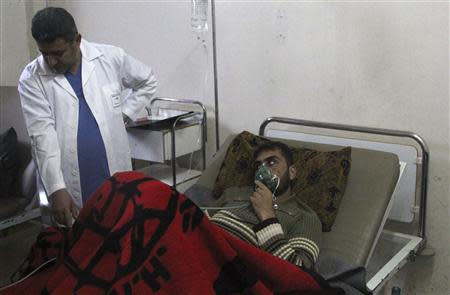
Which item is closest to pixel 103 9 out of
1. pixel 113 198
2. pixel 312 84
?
pixel 312 84

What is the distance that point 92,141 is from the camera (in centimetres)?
217

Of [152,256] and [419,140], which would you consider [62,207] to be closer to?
[152,256]

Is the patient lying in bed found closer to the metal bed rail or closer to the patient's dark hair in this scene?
the patient's dark hair

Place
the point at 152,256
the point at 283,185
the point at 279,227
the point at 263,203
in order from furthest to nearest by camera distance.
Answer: the point at 283,185 → the point at 263,203 → the point at 279,227 → the point at 152,256

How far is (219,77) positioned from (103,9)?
3.21 feet

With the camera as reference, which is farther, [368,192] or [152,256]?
[368,192]

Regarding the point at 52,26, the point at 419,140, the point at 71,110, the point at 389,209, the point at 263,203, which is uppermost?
the point at 52,26

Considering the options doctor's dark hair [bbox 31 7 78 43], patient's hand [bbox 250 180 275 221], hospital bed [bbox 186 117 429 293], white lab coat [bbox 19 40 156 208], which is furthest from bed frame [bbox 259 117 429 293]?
doctor's dark hair [bbox 31 7 78 43]

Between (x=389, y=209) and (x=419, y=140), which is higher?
(x=419, y=140)

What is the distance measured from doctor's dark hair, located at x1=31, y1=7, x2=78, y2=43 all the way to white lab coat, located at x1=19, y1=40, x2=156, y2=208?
19 centimetres

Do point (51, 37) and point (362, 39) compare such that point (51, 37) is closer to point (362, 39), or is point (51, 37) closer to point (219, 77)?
point (219, 77)

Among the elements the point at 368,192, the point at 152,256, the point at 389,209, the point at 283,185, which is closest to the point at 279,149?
the point at 283,185

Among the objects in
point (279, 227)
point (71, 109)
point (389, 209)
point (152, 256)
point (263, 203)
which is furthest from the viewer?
point (71, 109)

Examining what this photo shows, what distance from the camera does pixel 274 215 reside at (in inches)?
69.9
